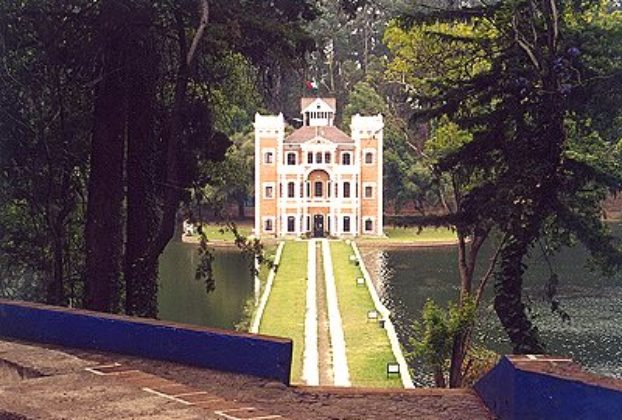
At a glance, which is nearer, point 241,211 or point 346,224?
point 346,224

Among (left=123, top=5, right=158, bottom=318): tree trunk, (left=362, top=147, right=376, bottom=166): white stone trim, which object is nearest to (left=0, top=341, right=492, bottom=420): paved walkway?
(left=123, top=5, right=158, bottom=318): tree trunk

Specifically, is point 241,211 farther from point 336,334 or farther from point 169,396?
point 169,396

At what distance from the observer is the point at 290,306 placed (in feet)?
73.2

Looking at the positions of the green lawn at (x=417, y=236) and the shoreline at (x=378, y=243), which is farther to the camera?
the green lawn at (x=417, y=236)

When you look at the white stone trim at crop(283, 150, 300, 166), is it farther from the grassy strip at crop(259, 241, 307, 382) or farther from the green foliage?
the green foliage

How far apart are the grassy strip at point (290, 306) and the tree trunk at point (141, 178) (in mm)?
6122

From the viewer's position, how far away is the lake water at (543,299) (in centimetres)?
1628

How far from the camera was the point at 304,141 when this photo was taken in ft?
123

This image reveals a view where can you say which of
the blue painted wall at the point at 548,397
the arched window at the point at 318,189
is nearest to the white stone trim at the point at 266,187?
the arched window at the point at 318,189

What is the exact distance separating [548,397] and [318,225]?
117 feet

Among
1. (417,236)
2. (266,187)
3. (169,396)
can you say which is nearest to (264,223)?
(266,187)

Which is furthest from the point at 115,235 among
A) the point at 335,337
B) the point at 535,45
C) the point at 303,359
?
the point at 335,337

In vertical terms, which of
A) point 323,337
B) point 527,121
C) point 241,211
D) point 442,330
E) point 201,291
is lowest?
point 323,337

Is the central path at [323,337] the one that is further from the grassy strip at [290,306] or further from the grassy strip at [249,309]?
the grassy strip at [249,309]
